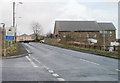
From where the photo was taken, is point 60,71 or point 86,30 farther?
point 86,30

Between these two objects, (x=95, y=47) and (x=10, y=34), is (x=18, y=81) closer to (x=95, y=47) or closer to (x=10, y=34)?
(x=10, y=34)

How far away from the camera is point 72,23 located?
97312 mm

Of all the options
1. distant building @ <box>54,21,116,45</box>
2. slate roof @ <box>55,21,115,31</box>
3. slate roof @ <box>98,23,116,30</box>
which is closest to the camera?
distant building @ <box>54,21,116,45</box>

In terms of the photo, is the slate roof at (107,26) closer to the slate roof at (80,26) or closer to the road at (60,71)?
the slate roof at (80,26)

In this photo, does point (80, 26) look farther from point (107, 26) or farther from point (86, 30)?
point (107, 26)

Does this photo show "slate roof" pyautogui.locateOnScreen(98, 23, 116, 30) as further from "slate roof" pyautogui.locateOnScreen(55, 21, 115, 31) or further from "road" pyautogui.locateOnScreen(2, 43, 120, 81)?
"road" pyautogui.locateOnScreen(2, 43, 120, 81)

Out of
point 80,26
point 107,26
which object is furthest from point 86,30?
point 107,26

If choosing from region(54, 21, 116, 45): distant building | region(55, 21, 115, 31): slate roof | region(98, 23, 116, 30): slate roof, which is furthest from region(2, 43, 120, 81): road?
region(98, 23, 116, 30): slate roof

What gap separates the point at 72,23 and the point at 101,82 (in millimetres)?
89800

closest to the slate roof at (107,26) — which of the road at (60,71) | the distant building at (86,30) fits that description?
the distant building at (86,30)

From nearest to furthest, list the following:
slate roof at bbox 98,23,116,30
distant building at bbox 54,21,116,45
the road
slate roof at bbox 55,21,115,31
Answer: the road → distant building at bbox 54,21,116,45 → slate roof at bbox 55,21,115,31 → slate roof at bbox 98,23,116,30

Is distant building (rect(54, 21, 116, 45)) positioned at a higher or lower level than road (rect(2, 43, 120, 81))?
higher

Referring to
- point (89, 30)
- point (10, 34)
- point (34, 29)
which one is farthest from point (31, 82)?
point (34, 29)

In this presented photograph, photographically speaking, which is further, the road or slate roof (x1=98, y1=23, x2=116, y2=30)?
slate roof (x1=98, y1=23, x2=116, y2=30)
